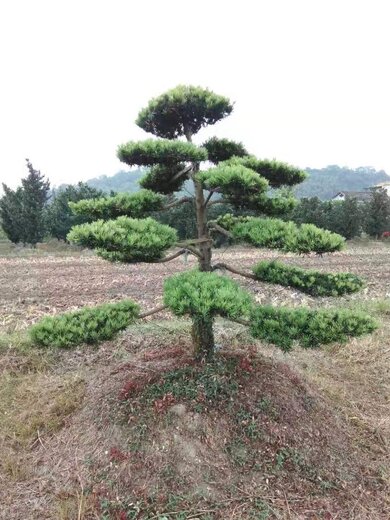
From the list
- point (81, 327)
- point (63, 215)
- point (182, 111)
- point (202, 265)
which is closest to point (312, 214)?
point (63, 215)

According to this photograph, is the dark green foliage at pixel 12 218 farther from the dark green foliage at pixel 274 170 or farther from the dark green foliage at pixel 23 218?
the dark green foliage at pixel 274 170

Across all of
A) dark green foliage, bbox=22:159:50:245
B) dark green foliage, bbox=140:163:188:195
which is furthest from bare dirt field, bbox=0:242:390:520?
dark green foliage, bbox=22:159:50:245

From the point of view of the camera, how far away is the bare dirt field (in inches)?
155

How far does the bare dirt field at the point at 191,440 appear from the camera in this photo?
3.93 m

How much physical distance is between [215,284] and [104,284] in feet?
32.7

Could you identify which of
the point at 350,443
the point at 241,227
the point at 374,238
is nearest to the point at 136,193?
the point at 241,227

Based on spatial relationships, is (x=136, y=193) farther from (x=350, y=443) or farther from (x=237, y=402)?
(x=350, y=443)

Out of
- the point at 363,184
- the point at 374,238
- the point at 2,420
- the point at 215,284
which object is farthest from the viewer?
the point at 363,184

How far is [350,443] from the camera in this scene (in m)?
4.80

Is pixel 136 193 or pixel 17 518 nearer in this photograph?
pixel 17 518

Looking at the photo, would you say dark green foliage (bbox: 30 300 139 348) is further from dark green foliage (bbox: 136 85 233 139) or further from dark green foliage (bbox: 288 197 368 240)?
dark green foliage (bbox: 288 197 368 240)

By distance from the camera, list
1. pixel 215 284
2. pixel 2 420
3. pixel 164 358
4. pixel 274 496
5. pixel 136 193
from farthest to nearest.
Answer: pixel 164 358
pixel 2 420
pixel 136 193
pixel 274 496
pixel 215 284

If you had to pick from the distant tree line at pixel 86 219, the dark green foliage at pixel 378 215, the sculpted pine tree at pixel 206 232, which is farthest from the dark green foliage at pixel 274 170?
the dark green foliage at pixel 378 215

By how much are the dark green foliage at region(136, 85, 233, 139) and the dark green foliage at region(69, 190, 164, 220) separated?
2.47 ft
